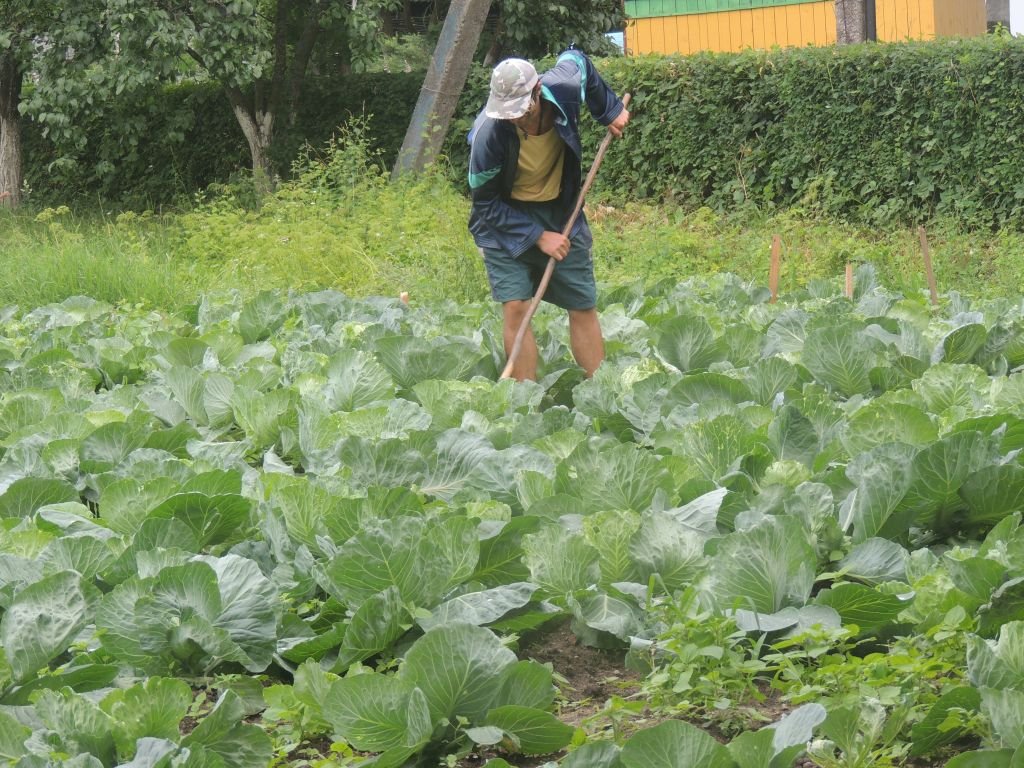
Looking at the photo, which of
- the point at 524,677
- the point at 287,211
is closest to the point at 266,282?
the point at 287,211

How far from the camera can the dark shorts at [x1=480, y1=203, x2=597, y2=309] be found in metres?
6.06

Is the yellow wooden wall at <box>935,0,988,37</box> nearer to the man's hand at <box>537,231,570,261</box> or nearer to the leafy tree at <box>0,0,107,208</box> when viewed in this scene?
the leafy tree at <box>0,0,107,208</box>

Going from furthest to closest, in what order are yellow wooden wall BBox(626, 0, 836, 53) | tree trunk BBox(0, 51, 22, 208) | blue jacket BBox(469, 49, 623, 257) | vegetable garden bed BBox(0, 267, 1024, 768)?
tree trunk BBox(0, 51, 22, 208) → yellow wooden wall BBox(626, 0, 836, 53) → blue jacket BBox(469, 49, 623, 257) → vegetable garden bed BBox(0, 267, 1024, 768)

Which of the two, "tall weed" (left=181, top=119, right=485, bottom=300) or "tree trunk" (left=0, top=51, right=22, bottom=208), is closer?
"tall weed" (left=181, top=119, right=485, bottom=300)

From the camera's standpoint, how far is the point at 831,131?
14.8 metres

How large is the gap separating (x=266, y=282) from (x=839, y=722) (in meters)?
→ 8.84

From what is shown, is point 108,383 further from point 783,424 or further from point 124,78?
point 124,78

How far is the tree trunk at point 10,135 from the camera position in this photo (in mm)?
19766

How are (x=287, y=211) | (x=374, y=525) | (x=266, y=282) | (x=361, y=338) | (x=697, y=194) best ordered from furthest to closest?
(x=697, y=194), (x=287, y=211), (x=266, y=282), (x=361, y=338), (x=374, y=525)

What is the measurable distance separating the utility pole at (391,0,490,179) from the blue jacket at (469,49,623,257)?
35.4 feet

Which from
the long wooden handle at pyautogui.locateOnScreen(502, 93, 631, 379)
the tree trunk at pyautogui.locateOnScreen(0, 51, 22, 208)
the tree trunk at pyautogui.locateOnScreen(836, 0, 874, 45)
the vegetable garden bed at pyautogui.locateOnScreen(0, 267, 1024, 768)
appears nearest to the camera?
the vegetable garden bed at pyautogui.locateOnScreen(0, 267, 1024, 768)

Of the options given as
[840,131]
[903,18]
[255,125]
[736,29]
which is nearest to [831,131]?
[840,131]

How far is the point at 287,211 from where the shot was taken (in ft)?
48.7

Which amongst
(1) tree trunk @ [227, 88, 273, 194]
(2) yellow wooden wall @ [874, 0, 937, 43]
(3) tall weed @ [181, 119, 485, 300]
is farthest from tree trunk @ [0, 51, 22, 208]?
(2) yellow wooden wall @ [874, 0, 937, 43]
